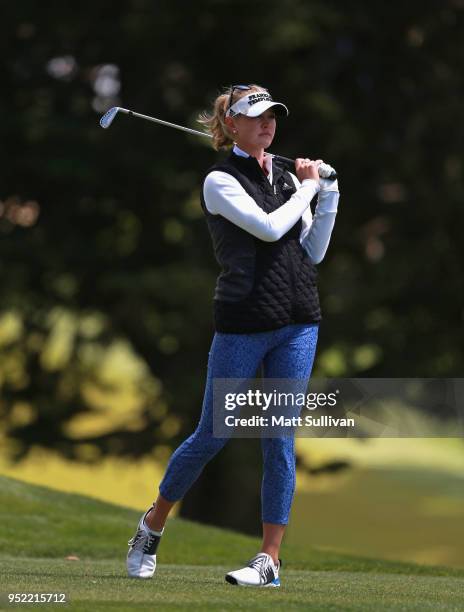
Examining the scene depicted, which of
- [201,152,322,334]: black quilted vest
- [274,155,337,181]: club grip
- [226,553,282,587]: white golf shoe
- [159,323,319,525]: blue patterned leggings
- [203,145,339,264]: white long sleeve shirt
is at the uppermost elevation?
[274,155,337,181]: club grip

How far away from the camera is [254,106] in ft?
18.4

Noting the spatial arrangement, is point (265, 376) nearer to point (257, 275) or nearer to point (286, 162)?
point (257, 275)

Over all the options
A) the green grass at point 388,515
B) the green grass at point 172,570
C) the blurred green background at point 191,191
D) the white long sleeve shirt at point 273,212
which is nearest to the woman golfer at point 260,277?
the white long sleeve shirt at point 273,212

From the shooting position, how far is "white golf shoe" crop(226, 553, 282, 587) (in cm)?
563

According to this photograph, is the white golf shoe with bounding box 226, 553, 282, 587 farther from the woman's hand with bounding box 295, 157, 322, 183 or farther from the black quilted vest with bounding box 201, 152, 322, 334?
the woman's hand with bounding box 295, 157, 322, 183

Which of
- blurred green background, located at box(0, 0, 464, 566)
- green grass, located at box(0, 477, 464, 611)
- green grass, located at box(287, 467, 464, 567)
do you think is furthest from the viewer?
green grass, located at box(287, 467, 464, 567)

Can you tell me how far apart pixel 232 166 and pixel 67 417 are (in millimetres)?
12121

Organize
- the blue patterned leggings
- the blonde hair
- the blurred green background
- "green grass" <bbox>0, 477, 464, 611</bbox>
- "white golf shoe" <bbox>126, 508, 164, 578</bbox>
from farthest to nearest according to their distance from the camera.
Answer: the blurred green background < "white golf shoe" <bbox>126, 508, 164, 578</bbox> < the blonde hair < the blue patterned leggings < "green grass" <bbox>0, 477, 464, 611</bbox>

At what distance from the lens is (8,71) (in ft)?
53.9

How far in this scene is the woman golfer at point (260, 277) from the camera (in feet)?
18.0

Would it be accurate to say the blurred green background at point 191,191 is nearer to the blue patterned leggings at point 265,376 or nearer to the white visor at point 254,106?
the white visor at point 254,106

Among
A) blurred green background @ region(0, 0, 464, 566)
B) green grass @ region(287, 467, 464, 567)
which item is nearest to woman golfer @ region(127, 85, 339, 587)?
blurred green background @ region(0, 0, 464, 566)

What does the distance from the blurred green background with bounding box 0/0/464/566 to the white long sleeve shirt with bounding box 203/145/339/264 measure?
8237 mm

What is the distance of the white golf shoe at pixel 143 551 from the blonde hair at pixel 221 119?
1.62 meters
